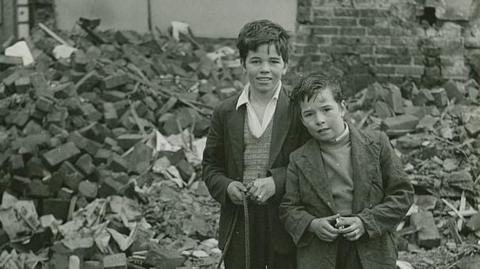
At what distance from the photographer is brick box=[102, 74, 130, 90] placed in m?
7.54

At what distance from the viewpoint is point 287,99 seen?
11.3 feet

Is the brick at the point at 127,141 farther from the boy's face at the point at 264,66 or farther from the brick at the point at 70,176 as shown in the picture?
the boy's face at the point at 264,66

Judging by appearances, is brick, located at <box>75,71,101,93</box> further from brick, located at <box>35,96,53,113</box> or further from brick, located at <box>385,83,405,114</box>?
brick, located at <box>385,83,405,114</box>

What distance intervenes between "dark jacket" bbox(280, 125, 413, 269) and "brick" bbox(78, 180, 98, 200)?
3.25 m

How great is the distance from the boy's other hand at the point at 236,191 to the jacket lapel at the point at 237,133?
92 mm

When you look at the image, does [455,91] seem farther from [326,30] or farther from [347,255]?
[347,255]

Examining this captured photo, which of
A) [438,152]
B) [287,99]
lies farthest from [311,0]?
[287,99]

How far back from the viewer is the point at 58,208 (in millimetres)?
6137

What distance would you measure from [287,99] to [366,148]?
17.5 inches

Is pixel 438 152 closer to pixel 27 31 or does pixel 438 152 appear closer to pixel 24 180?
pixel 24 180

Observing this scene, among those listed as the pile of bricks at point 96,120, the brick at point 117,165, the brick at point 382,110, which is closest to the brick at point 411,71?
the brick at point 382,110

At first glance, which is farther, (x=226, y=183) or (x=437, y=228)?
(x=437, y=228)

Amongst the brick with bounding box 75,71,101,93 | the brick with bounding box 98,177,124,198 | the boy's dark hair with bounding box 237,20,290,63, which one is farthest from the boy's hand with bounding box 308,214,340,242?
the brick with bounding box 75,71,101,93

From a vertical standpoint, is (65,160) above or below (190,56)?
below
